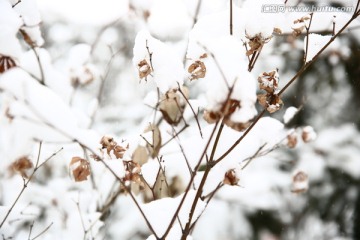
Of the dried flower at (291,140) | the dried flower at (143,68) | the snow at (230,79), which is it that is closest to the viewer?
the snow at (230,79)

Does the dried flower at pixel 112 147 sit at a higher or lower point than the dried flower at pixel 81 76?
lower

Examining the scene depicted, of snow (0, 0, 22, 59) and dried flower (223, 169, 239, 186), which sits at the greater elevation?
snow (0, 0, 22, 59)

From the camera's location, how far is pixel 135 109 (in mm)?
3859

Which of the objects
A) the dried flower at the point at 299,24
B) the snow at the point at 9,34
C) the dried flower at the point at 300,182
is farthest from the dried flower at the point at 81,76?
the dried flower at the point at 300,182

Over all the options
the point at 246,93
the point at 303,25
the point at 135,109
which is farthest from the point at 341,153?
the point at 246,93

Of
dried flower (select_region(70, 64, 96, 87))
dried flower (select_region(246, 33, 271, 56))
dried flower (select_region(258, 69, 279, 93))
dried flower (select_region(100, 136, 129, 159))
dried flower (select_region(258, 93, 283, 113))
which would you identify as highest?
dried flower (select_region(70, 64, 96, 87))

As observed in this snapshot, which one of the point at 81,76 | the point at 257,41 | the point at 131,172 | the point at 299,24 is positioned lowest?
the point at 131,172

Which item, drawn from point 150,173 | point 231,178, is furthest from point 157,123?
point 231,178

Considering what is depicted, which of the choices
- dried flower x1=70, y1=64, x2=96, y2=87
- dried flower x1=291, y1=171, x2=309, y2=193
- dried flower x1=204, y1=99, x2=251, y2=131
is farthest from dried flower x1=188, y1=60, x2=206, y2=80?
dried flower x1=291, y1=171, x2=309, y2=193

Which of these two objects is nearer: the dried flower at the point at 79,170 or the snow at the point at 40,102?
the snow at the point at 40,102

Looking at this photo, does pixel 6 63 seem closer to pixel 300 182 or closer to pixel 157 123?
pixel 157 123

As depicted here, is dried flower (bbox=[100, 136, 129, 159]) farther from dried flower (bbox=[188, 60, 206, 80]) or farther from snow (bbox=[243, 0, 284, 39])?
snow (bbox=[243, 0, 284, 39])

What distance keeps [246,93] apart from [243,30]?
342 mm

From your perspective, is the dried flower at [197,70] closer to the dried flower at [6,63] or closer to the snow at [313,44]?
the snow at [313,44]
